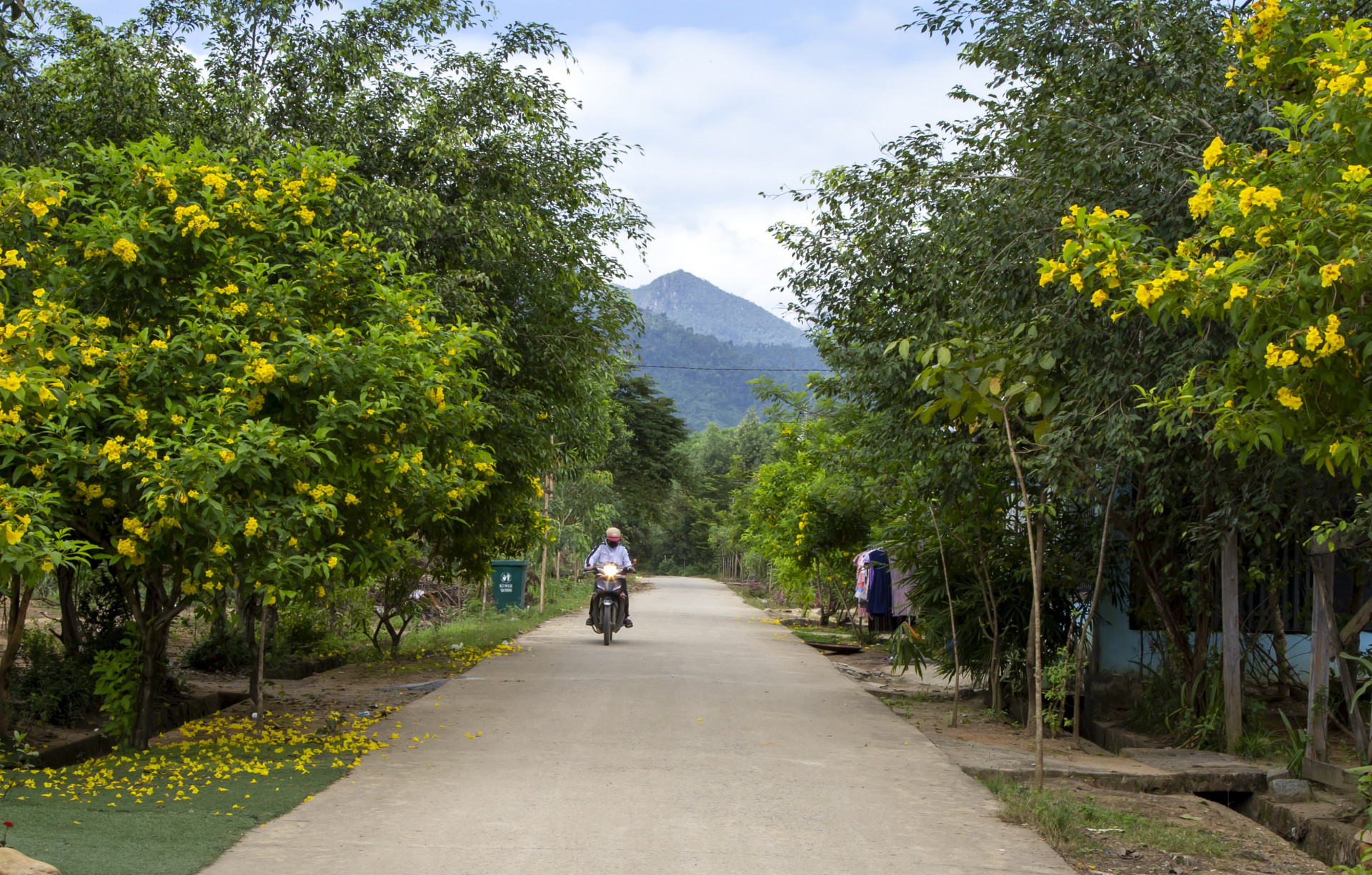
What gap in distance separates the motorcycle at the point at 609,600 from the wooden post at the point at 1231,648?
10.0 meters

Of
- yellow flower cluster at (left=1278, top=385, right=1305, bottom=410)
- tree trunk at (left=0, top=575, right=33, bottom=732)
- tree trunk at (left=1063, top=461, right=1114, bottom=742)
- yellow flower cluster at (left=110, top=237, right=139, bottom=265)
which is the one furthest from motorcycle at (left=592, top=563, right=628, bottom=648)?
yellow flower cluster at (left=1278, top=385, right=1305, bottom=410)

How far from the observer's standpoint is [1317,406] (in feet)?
15.2

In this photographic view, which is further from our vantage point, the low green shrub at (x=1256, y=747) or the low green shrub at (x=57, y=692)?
the low green shrub at (x=1256, y=747)

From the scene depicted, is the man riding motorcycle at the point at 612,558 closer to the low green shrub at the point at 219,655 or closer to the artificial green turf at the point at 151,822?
the low green shrub at the point at 219,655

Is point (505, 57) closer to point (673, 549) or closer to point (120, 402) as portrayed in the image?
point (120, 402)

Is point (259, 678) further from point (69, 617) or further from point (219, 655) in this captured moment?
point (219, 655)

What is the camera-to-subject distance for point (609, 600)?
17344mm

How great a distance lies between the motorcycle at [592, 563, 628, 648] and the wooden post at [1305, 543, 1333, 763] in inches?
434

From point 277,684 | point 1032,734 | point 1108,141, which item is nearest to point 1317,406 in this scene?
point 1108,141

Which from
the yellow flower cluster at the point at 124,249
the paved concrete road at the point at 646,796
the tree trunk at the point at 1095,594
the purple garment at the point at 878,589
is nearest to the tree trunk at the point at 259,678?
the paved concrete road at the point at 646,796

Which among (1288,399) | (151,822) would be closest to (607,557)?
(151,822)

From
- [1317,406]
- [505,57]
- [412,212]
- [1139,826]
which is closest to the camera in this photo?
[1317,406]

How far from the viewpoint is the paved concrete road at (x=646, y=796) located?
511 cm

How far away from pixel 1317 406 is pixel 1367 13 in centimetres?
317
